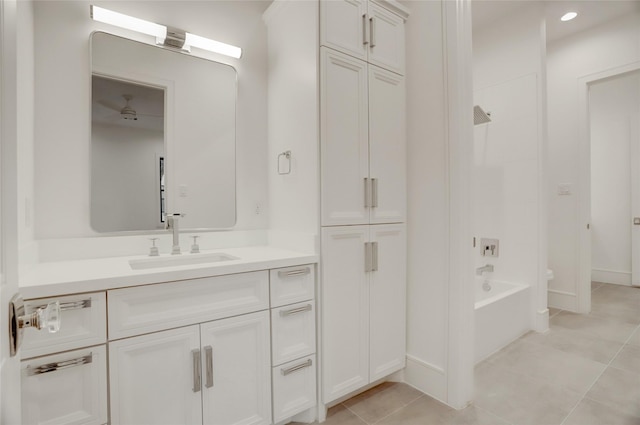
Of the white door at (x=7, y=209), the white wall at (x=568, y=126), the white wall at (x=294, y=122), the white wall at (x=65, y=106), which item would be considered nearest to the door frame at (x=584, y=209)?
the white wall at (x=568, y=126)

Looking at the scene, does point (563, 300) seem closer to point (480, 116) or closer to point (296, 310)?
point (480, 116)

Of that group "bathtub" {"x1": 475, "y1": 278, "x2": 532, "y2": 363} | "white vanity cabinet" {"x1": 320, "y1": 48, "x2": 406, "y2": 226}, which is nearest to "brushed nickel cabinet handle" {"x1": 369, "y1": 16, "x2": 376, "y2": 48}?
"white vanity cabinet" {"x1": 320, "y1": 48, "x2": 406, "y2": 226}

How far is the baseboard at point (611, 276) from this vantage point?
13.9ft

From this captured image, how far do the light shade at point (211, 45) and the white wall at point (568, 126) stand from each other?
3.33m

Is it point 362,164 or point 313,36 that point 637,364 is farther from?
point 313,36

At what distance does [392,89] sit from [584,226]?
2.62 meters

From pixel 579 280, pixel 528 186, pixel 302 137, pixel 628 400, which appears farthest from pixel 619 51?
pixel 302 137

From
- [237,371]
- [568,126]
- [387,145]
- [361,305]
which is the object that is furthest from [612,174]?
[237,371]

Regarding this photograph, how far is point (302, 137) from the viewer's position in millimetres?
1760

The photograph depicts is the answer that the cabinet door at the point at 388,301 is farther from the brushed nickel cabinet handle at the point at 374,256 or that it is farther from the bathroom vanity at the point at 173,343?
the bathroom vanity at the point at 173,343

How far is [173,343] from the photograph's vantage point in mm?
1264

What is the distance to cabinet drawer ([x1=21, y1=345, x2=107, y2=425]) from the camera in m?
1.01

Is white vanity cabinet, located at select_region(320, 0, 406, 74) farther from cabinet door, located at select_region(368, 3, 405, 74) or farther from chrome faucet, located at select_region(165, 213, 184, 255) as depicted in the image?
chrome faucet, located at select_region(165, 213, 184, 255)

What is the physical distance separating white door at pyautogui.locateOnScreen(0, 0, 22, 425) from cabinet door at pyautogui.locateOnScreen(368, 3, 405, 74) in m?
1.62
